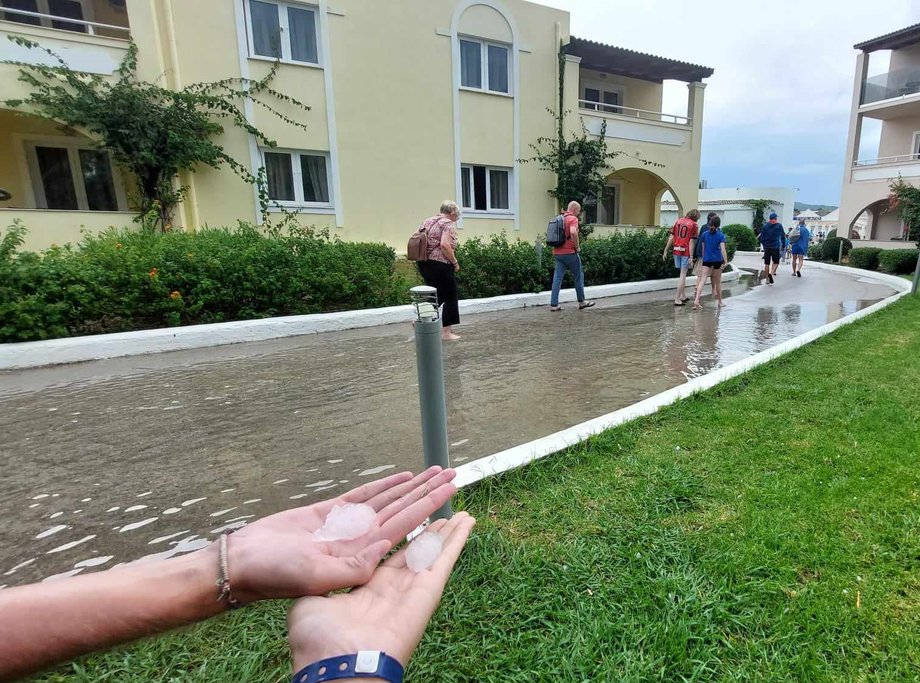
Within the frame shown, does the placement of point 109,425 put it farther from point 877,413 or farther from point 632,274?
point 632,274

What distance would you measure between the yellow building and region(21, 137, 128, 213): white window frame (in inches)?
1.1

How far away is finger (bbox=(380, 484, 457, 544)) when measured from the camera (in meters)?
1.60

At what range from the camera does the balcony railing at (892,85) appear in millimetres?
22569

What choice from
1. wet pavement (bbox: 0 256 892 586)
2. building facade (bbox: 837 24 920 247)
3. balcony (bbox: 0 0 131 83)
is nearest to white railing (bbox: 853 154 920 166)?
building facade (bbox: 837 24 920 247)

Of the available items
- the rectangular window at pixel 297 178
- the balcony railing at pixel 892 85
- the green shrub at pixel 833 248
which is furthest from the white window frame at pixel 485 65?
the balcony railing at pixel 892 85

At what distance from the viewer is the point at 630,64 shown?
1683 cm

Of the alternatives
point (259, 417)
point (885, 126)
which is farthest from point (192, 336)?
point (885, 126)

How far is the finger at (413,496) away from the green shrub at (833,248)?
2681cm

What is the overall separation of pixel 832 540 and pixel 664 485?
729 mm

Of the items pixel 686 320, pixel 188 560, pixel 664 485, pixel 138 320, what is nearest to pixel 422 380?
pixel 188 560

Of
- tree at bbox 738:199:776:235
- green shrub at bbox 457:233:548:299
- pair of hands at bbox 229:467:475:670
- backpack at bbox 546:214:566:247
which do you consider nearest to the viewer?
pair of hands at bbox 229:467:475:670

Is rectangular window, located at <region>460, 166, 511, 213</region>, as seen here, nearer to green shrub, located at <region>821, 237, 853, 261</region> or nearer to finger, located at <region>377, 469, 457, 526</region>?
finger, located at <region>377, 469, 457, 526</region>

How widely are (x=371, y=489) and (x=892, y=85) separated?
3193cm

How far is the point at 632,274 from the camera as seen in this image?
41.6 feet
